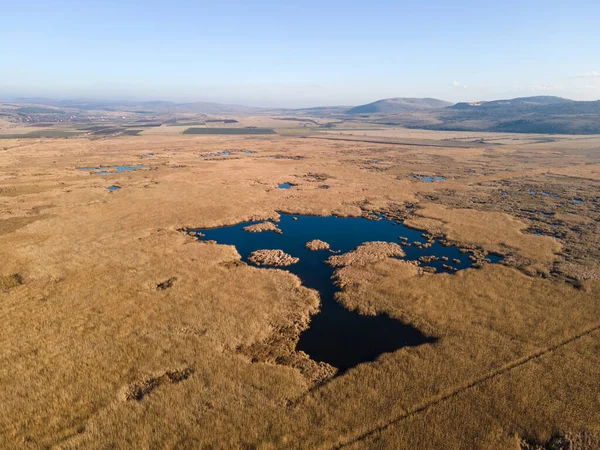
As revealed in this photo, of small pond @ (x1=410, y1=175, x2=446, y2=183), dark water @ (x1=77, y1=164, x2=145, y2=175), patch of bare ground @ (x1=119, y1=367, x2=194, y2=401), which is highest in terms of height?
small pond @ (x1=410, y1=175, x2=446, y2=183)

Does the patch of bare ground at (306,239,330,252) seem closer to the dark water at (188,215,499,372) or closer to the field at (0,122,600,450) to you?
the dark water at (188,215,499,372)

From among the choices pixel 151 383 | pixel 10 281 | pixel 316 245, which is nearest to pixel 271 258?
pixel 316 245

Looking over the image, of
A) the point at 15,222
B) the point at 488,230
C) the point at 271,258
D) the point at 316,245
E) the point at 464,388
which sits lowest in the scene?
the point at 464,388

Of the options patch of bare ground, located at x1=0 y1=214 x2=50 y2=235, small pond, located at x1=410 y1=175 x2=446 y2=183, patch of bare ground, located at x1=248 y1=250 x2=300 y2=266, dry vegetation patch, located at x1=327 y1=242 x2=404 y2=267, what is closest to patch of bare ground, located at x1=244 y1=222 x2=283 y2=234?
patch of bare ground, located at x1=248 y1=250 x2=300 y2=266

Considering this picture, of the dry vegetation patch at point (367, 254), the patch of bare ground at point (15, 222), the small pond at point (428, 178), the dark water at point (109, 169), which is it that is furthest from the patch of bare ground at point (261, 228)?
the dark water at point (109, 169)

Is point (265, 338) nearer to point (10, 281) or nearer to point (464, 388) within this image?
point (464, 388)

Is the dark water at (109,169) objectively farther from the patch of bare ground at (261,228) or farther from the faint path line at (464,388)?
the faint path line at (464,388)

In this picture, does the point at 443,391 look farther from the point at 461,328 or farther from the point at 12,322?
the point at 12,322
